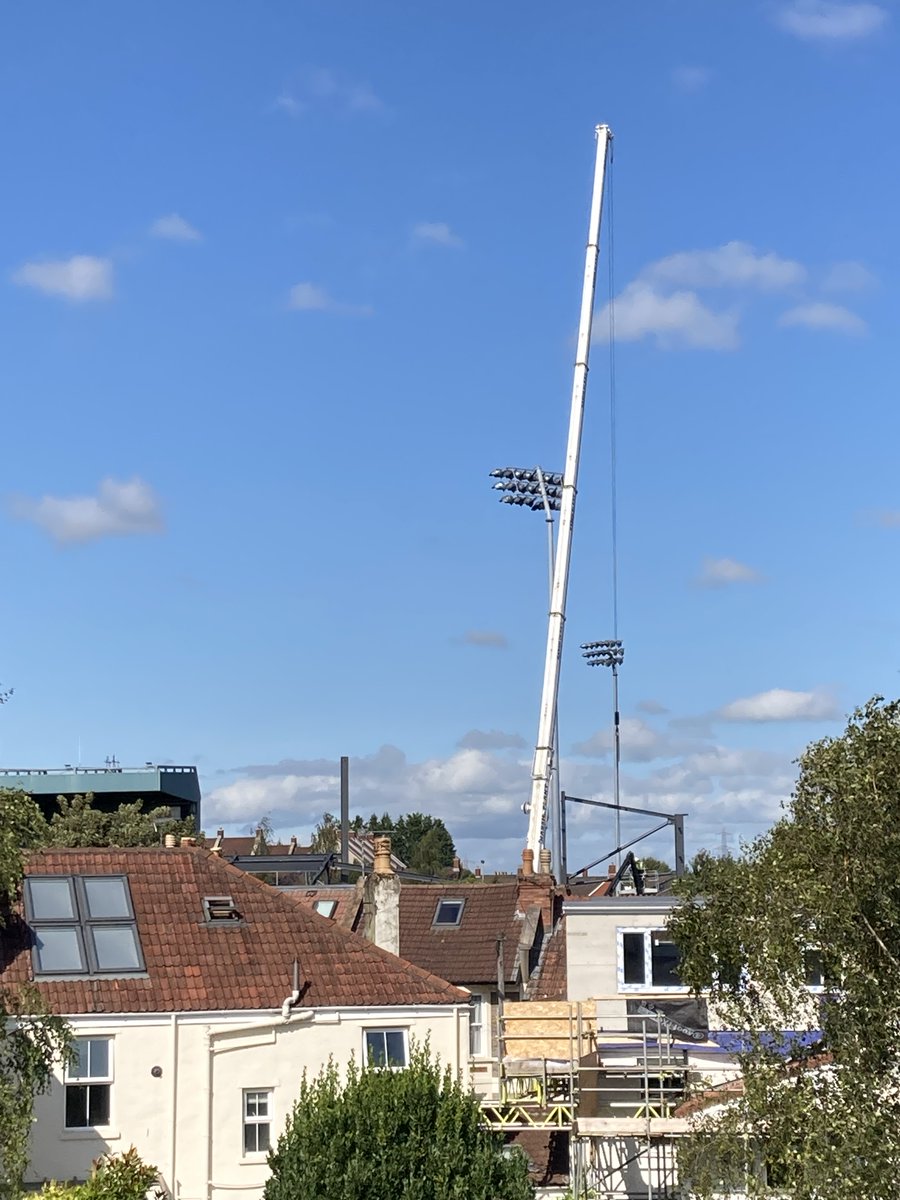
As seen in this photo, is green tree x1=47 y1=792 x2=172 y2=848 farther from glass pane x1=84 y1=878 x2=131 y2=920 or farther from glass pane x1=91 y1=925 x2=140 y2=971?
glass pane x1=91 y1=925 x2=140 y2=971

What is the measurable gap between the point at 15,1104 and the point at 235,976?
12025mm

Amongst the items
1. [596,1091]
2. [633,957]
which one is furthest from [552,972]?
[596,1091]

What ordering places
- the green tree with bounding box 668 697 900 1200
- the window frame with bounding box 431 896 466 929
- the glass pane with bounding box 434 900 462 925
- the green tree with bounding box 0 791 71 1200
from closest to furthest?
the green tree with bounding box 668 697 900 1200, the green tree with bounding box 0 791 71 1200, the window frame with bounding box 431 896 466 929, the glass pane with bounding box 434 900 462 925

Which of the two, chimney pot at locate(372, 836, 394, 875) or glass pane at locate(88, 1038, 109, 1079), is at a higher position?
chimney pot at locate(372, 836, 394, 875)

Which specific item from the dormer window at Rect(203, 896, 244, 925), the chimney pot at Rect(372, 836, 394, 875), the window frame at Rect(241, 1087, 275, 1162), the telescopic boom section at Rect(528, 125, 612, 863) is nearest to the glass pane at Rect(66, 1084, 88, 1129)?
the window frame at Rect(241, 1087, 275, 1162)

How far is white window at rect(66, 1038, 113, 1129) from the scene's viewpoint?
31531 mm

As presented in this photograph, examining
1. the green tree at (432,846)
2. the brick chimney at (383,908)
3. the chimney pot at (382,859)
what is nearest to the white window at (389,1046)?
the brick chimney at (383,908)

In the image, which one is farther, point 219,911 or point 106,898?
point 219,911

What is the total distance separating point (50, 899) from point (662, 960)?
1516 centimetres

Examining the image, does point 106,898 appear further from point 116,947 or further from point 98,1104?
point 98,1104

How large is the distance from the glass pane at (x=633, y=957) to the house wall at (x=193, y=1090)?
9601mm

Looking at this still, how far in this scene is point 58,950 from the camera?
33.3 metres

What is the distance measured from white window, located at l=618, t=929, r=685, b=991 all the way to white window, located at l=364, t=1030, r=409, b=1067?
826 cm

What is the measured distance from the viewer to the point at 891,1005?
20328 millimetres
